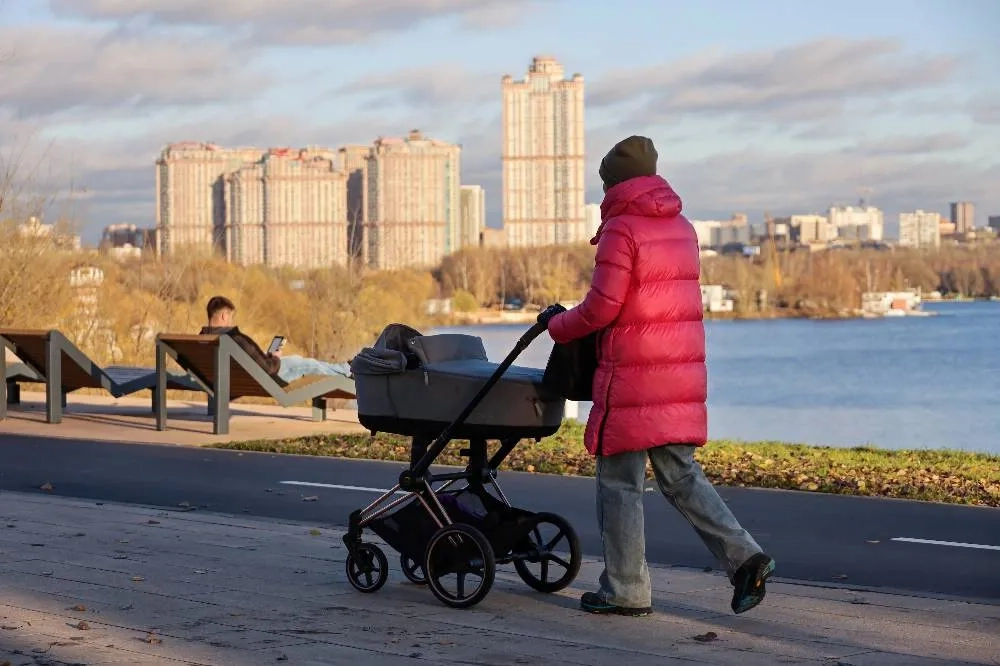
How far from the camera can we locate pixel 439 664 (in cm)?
498

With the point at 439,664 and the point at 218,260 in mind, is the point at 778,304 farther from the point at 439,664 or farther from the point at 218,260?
the point at 439,664

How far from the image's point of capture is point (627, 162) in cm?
576

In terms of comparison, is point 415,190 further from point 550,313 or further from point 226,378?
point 550,313

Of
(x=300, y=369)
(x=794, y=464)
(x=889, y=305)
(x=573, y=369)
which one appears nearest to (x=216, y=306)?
(x=300, y=369)

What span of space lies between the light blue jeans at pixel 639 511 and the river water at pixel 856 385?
7978mm

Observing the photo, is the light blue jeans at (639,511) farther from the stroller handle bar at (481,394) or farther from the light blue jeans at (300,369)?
the light blue jeans at (300,369)

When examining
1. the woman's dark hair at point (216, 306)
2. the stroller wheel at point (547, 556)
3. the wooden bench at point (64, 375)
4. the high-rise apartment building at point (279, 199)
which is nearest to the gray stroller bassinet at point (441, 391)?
the stroller wheel at point (547, 556)

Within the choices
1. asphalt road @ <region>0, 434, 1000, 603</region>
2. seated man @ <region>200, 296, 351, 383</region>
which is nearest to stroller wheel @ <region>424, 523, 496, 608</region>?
asphalt road @ <region>0, 434, 1000, 603</region>

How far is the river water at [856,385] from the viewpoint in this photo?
30.1 m

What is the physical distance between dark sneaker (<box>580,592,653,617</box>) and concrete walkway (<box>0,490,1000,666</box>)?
0.15 feet

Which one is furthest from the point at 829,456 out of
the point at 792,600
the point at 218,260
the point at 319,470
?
the point at 218,260

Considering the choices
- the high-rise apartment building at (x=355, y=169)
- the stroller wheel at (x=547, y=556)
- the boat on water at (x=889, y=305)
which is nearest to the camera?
the stroller wheel at (x=547, y=556)

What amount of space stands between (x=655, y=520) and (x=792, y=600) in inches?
97.0

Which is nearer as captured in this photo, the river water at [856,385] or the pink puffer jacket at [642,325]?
the pink puffer jacket at [642,325]
